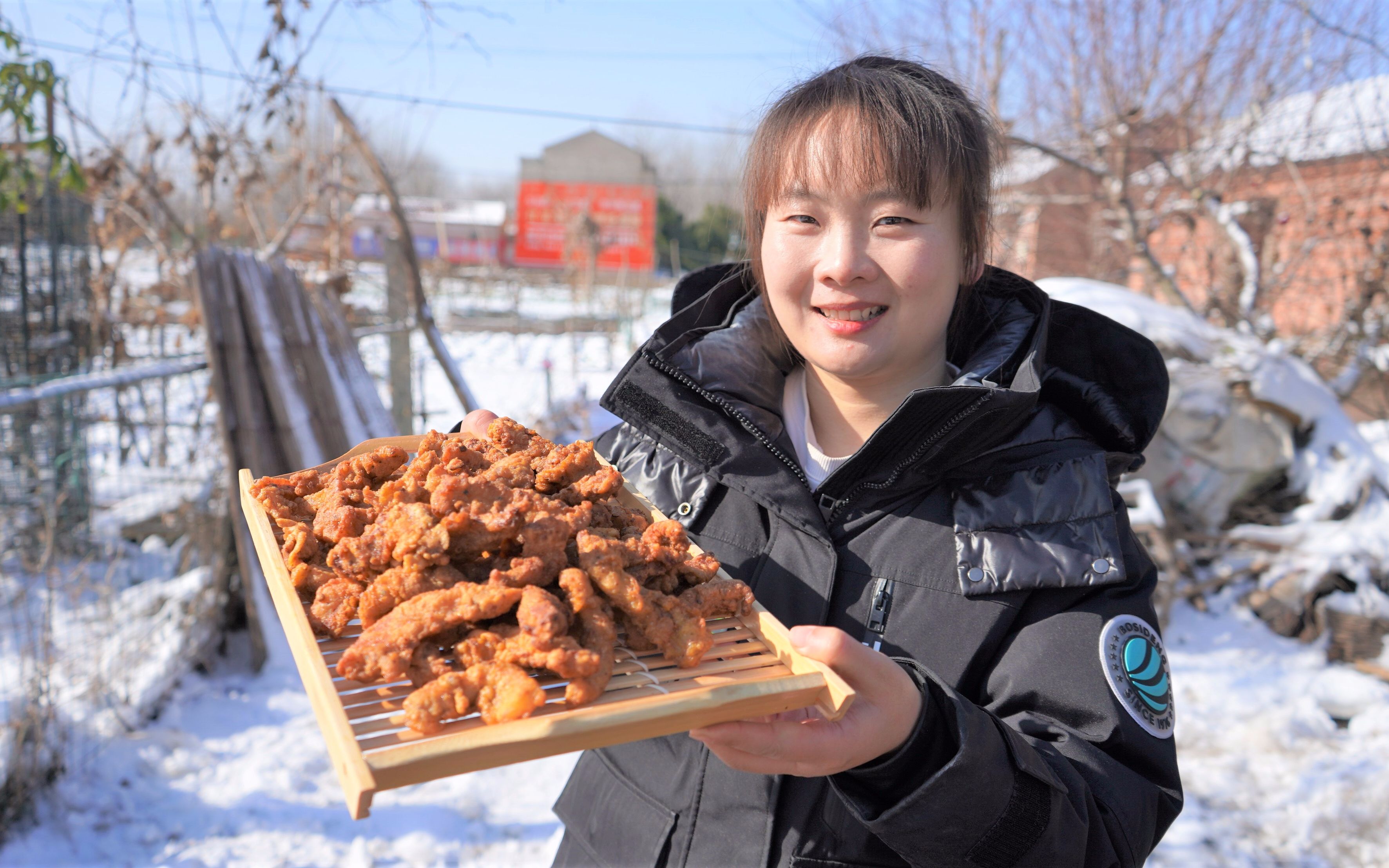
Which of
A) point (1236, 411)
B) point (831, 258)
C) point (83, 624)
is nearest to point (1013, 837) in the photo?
point (831, 258)

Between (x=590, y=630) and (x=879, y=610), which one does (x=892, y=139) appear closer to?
(x=879, y=610)

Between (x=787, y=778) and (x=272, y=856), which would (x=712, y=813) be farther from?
(x=272, y=856)

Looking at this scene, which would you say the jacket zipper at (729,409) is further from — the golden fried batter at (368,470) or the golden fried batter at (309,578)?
the golden fried batter at (309,578)

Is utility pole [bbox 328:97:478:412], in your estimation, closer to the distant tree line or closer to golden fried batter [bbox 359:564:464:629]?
golden fried batter [bbox 359:564:464:629]

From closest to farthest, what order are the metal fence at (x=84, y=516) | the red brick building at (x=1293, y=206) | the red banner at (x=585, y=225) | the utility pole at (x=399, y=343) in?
the metal fence at (x=84, y=516) → the red brick building at (x=1293, y=206) → the utility pole at (x=399, y=343) → the red banner at (x=585, y=225)

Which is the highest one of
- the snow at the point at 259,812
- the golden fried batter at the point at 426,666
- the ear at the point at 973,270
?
the ear at the point at 973,270

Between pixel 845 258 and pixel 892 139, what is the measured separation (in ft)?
0.75

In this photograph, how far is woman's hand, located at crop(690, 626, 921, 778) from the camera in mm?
1092

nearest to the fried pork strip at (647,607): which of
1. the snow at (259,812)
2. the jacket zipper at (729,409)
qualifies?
the jacket zipper at (729,409)

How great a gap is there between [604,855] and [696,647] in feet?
2.48

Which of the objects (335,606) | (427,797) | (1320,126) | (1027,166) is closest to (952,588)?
(335,606)

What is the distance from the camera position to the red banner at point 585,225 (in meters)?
14.6

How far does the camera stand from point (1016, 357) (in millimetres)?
1579

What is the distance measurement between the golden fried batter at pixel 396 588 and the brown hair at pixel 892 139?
3.05ft
